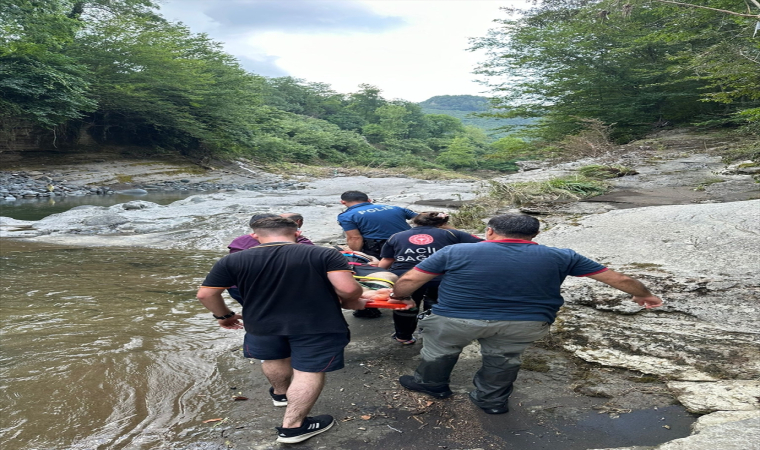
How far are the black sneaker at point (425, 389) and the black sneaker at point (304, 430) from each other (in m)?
0.63

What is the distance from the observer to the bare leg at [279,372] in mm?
3088

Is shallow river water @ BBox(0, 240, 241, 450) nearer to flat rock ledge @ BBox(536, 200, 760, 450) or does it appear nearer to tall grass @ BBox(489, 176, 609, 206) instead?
flat rock ledge @ BBox(536, 200, 760, 450)

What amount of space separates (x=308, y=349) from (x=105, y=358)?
2099 millimetres

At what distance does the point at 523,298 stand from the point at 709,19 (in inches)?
400

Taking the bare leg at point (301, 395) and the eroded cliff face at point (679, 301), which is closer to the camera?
the bare leg at point (301, 395)

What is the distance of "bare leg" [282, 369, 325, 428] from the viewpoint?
2805mm

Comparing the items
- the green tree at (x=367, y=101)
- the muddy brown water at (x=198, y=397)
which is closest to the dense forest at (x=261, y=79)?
the muddy brown water at (x=198, y=397)

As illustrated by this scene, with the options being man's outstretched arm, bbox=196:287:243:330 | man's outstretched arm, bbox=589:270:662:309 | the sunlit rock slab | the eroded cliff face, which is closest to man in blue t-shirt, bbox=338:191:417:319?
the eroded cliff face

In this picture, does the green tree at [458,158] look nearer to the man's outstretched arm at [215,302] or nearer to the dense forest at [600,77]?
the dense forest at [600,77]

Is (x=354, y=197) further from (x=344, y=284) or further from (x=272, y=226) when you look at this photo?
(x=344, y=284)

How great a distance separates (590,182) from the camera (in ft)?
31.1

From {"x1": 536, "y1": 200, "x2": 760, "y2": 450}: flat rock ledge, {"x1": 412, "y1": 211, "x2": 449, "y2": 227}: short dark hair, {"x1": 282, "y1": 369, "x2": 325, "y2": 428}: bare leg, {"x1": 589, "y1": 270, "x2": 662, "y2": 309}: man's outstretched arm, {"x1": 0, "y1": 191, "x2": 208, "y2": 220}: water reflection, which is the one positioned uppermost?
{"x1": 412, "y1": 211, "x2": 449, "y2": 227}: short dark hair

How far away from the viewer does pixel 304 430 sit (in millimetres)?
2799

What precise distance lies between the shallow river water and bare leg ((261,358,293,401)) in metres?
0.42
